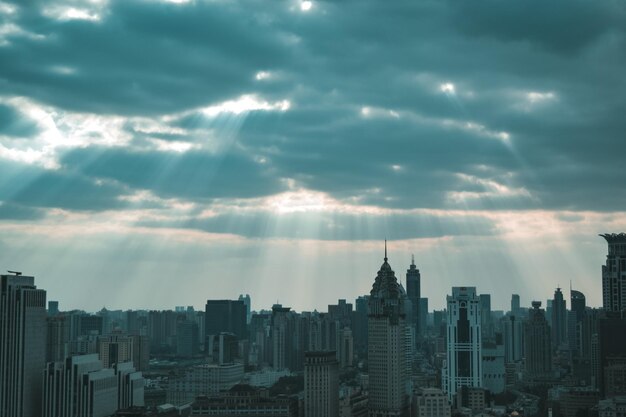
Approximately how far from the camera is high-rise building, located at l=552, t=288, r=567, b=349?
122m

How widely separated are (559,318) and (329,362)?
82.6m

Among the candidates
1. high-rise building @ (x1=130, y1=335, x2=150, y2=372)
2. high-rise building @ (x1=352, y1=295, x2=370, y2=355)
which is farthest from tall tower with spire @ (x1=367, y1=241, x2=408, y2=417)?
high-rise building @ (x1=352, y1=295, x2=370, y2=355)

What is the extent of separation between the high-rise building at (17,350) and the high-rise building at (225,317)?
263 ft

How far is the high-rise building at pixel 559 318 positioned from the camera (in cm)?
12239

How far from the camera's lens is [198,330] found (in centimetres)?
12300

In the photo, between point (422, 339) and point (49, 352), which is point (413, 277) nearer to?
point (422, 339)

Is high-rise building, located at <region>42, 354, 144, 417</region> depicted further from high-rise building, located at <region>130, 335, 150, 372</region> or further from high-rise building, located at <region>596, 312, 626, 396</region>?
high-rise building, located at <region>130, 335, 150, 372</region>

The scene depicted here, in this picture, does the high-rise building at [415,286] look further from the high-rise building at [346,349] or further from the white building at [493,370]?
the white building at [493,370]

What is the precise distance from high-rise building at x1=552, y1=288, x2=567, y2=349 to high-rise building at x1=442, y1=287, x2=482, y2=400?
51.6m

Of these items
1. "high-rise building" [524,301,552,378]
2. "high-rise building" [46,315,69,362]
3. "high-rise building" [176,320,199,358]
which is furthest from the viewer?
"high-rise building" [176,320,199,358]

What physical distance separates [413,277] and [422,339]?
9782 millimetres

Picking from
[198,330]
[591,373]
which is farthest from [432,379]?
[198,330]

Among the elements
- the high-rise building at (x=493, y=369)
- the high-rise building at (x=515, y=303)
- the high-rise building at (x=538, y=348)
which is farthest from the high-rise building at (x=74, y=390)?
the high-rise building at (x=515, y=303)

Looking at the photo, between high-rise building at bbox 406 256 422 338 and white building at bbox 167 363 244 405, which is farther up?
high-rise building at bbox 406 256 422 338
